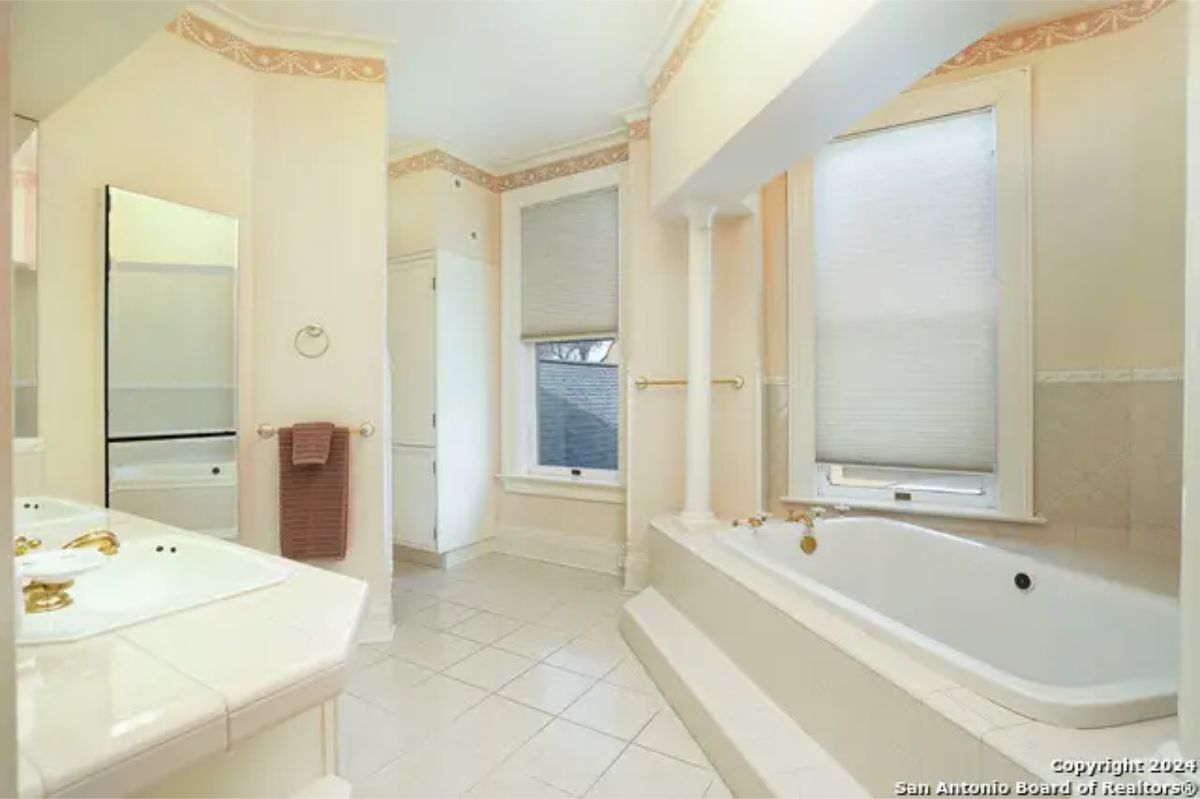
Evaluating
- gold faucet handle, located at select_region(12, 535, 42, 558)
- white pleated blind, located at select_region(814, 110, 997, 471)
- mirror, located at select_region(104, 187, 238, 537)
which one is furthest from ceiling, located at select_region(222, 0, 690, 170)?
gold faucet handle, located at select_region(12, 535, 42, 558)

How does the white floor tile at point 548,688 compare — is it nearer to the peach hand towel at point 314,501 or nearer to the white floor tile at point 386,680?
the white floor tile at point 386,680

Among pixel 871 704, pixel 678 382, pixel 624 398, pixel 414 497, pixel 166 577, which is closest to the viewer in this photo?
pixel 166 577

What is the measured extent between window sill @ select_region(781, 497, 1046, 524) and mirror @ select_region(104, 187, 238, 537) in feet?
8.49

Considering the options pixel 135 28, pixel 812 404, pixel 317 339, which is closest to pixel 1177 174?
pixel 812 404

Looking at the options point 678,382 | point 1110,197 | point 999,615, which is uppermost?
point 1110,197

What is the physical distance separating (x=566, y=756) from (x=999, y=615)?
158 cm

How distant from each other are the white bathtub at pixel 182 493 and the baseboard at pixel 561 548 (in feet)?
6.10

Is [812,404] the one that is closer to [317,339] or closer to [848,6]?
[848,6]

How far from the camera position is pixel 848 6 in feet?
4.53

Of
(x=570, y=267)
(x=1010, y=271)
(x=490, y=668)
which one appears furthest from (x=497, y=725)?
(x=1010, y=271)

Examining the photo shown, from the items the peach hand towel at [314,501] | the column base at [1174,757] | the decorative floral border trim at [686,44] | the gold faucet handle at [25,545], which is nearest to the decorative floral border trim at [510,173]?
the decorative floral border trim at [686,44]

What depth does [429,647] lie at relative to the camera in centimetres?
243

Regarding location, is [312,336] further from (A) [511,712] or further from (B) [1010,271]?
(B) [1010,271]

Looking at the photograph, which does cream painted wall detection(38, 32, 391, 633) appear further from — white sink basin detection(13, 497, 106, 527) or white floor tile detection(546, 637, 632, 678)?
white floor tile detection(546, 637, 632, 678)
